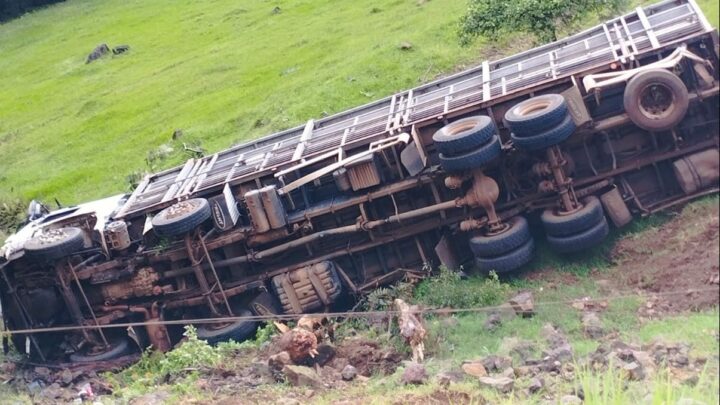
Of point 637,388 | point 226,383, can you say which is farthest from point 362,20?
point 637,388

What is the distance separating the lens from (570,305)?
23.0 ft

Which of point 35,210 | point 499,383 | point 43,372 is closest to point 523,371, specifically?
point 499,383

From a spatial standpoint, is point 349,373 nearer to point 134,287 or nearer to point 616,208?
point 616,208

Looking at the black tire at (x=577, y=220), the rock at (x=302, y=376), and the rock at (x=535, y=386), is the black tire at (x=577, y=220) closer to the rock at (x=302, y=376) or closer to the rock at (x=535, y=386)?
the rock at (x=535, y=386)

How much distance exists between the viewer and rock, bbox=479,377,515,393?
6199mm

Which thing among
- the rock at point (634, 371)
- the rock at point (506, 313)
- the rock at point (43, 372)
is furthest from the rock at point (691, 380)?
the rock at point (43, 372)

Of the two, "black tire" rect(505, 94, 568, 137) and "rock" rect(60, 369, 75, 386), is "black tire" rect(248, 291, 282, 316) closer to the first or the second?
"rock" rect(60, 369, 75, 386)

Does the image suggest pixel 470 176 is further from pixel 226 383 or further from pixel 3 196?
pixel 3 196

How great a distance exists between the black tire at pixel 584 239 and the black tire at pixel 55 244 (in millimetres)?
6393

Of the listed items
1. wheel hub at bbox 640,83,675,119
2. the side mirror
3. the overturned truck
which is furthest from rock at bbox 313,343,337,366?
the side mirror

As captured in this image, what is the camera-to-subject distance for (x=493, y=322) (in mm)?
7977

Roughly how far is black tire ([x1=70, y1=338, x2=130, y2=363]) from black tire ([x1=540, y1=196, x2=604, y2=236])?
5951mm

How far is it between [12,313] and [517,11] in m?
8.16

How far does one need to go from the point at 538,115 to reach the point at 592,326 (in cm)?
162
